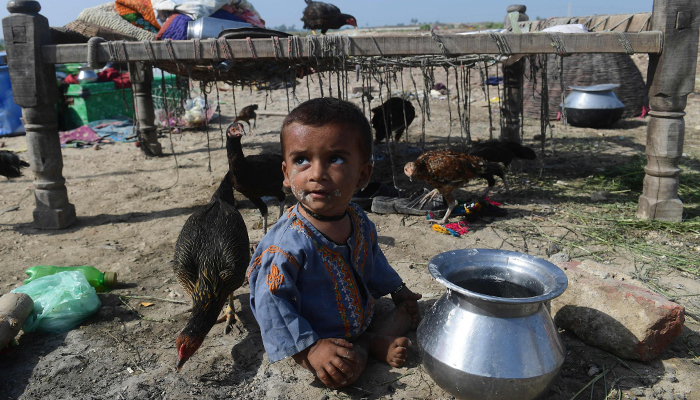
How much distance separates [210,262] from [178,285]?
108cm

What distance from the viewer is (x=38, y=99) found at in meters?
4.81

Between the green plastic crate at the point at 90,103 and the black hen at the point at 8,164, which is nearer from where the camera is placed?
the black hen at the point at 8,164

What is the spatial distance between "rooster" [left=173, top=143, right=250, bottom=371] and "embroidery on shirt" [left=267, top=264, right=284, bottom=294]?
68 cm

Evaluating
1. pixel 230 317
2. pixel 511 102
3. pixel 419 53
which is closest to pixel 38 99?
pixel 230 317

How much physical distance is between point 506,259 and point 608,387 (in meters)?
0.78

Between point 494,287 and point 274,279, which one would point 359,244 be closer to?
point 274,279

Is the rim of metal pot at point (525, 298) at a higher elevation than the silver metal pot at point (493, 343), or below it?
higher

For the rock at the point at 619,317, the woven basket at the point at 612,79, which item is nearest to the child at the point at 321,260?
the rock at the point at 619,317

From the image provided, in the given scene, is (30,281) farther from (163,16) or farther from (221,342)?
(163,16)

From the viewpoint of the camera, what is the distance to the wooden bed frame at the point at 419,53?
14.3 ft

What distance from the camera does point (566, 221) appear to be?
16.3ft

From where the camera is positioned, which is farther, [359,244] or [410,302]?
[410,302]

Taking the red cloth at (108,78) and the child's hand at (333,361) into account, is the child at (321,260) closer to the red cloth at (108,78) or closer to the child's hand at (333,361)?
the child's hand at (333,361)

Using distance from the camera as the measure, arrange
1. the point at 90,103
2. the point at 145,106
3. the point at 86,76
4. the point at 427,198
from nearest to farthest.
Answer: the point at 427,198, the point at 145,106, the point at 90,103, the point at 86,76
